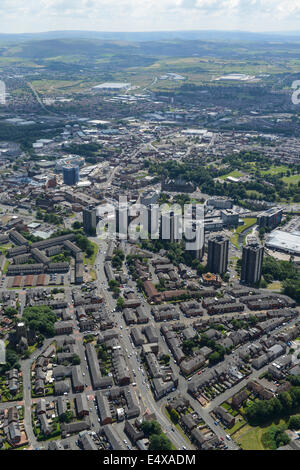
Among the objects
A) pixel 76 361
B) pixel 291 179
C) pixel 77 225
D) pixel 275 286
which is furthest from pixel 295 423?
pixel 291 179

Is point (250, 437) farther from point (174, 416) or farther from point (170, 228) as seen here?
point (170, 228)

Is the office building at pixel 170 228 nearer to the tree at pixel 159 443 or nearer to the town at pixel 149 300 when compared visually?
the town at pixel 149 300

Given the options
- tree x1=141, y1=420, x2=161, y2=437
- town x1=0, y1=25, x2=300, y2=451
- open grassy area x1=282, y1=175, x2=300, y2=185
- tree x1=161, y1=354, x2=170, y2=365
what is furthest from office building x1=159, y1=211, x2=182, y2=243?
open grassy area x1=282, y1=175, x2=300, y2=185

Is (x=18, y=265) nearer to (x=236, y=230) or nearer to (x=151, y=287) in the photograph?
(x=151, y=287)

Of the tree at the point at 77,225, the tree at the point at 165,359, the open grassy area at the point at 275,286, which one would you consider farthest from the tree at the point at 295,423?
the tree at the point at 77,225

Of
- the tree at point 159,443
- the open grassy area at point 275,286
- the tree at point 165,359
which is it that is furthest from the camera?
the open grassy area at point 275,286

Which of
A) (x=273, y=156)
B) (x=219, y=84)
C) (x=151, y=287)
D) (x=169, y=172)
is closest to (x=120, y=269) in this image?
(x=151, y=287)
